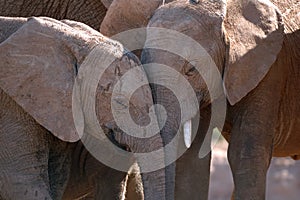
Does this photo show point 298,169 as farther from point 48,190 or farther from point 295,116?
point 48,190

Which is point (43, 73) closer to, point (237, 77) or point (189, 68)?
point (189, 68)

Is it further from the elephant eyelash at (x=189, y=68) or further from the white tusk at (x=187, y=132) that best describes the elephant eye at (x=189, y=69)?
the white tusk at (x=187, y=132)

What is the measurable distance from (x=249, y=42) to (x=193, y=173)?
80cm

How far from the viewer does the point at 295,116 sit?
8.23 meters

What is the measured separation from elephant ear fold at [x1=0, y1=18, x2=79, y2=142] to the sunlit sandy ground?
7333 millimetres

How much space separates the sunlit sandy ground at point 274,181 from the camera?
14.7 metres

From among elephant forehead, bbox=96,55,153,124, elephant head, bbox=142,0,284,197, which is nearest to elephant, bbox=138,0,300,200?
elephant head, bbox=142,0,284,197

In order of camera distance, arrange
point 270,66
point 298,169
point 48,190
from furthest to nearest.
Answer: point 298,169 → point 270,66 → point 48,190

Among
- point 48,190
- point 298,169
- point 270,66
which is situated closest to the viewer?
point 48,190

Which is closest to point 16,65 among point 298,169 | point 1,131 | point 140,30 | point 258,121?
point 1,131

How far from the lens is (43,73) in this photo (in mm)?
7188

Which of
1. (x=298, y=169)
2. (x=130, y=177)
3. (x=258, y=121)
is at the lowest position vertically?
(x=298, y=169)

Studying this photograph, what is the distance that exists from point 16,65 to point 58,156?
0.47m

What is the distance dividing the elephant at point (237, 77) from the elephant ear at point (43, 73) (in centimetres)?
39
